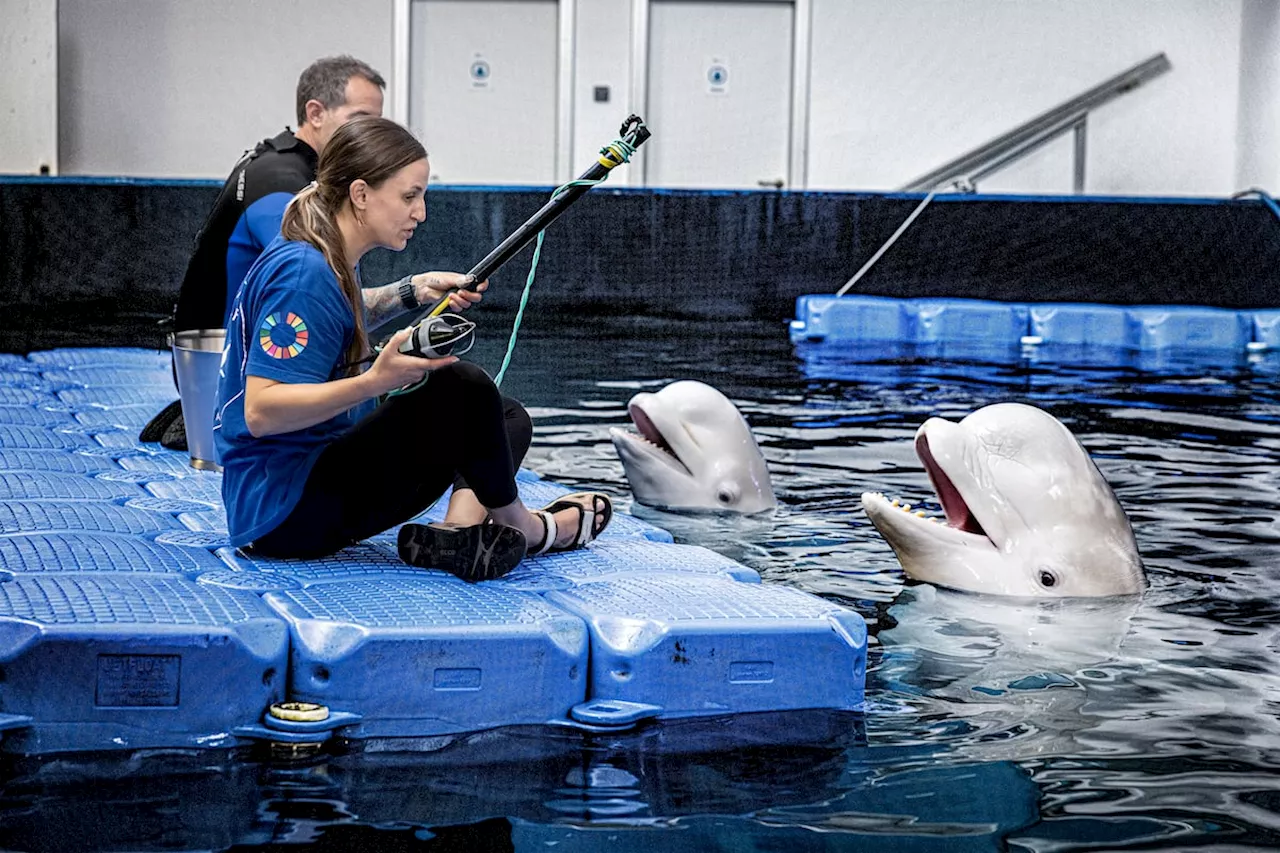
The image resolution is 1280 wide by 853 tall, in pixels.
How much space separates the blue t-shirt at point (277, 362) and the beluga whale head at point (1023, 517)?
1650 mm

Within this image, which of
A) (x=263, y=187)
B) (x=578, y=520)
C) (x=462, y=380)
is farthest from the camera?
(x=263, y=187)

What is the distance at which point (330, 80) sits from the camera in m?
4.54

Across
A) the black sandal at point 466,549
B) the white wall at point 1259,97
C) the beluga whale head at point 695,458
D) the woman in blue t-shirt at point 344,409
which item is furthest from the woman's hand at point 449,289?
the white wall at point 1259,97

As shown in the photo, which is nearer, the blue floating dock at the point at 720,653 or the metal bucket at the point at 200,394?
the blue floating dock at the point at 720,653

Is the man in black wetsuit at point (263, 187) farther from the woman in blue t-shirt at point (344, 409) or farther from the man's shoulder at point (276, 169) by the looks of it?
the woman in blue t-shirt at point (344, 409)

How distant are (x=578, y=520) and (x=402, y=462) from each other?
1.89ft

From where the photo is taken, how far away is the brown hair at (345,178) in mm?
3217

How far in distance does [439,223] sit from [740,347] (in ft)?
9.17

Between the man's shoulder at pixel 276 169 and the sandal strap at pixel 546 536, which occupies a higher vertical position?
the man's shoulder at pixel 276 169

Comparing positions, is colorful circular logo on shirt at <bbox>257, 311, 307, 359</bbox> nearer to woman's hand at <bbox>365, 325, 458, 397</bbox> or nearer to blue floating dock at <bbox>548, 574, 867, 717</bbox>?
woman's hand at <bbox>365, 325, 458, 397</bbox>

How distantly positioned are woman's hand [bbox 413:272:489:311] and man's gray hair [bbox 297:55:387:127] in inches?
33.1

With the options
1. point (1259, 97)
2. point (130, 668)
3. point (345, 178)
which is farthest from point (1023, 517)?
point (1259, 97)

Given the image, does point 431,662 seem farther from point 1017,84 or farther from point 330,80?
point 1017,84

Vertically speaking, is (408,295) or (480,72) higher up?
(480,72)
